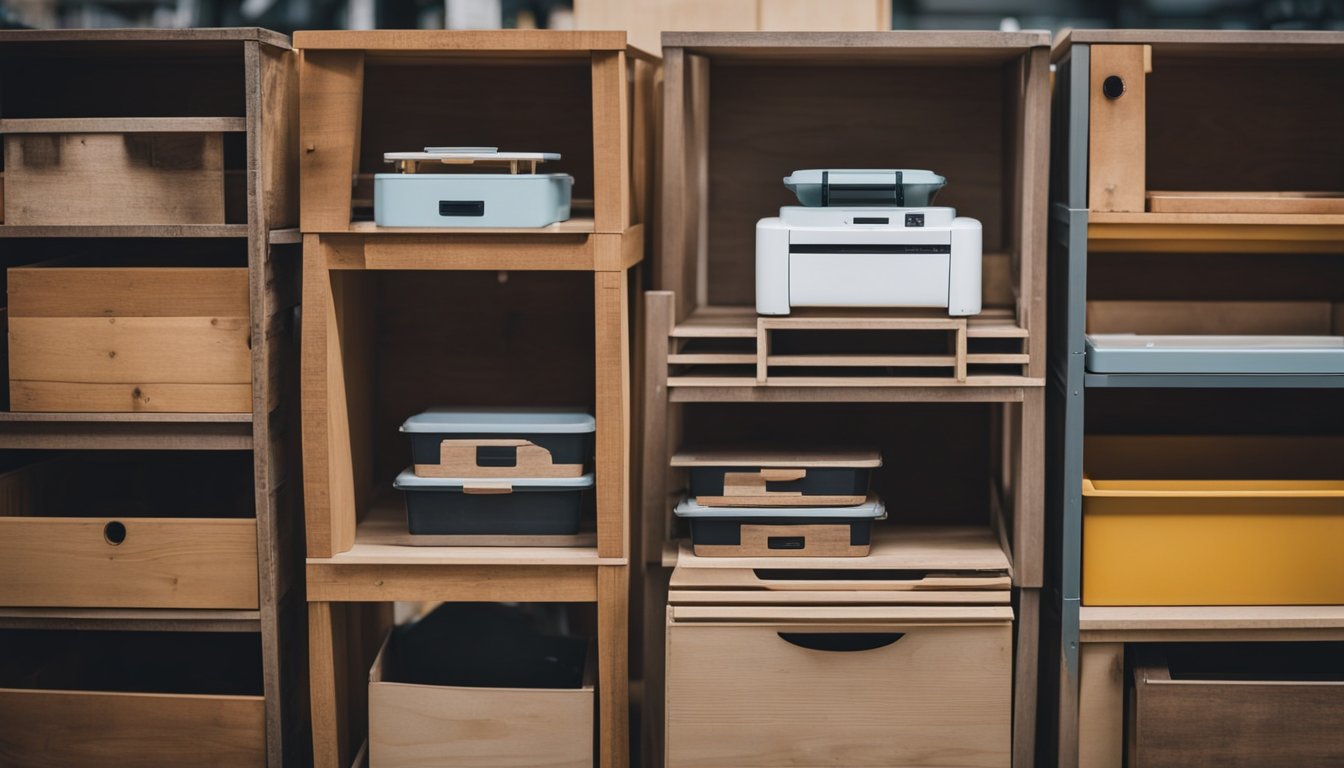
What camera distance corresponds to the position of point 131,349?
2.32 meters

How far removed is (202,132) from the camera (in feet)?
7.48

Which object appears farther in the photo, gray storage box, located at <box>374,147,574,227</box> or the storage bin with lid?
the storage bin with lid

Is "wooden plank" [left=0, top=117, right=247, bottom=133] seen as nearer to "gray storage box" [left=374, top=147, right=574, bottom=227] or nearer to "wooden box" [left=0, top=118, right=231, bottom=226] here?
"wooden box" [left=0, top=118, right=231, bottom=226]

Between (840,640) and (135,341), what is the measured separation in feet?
4.57

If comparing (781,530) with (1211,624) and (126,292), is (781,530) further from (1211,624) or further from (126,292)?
(126,292)

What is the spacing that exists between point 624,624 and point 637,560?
46 centimetres

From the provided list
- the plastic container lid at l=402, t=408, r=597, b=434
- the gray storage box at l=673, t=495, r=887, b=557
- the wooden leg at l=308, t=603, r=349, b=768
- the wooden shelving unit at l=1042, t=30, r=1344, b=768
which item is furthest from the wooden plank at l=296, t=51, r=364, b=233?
the wooden shelving unit at l=1042, t=30, r=1344, b=768

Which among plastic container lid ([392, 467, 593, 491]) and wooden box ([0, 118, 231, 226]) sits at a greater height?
wooden box ([0, 118, 231, 226])

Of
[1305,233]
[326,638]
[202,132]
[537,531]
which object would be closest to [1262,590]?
[1305,233]

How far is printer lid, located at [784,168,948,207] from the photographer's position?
227cm

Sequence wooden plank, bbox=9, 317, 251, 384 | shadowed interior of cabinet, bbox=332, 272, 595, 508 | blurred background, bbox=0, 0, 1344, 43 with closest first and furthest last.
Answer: wooden plank, bbox=9, 317, 251, 384, shadowed interior of cabinet, bbox=332, 272, 595, 508, blurred background, bbox=0, 0, 1344, 43

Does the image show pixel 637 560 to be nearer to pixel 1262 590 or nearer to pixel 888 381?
pixel 888 381

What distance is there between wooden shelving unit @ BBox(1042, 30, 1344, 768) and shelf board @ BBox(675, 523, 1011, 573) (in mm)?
129

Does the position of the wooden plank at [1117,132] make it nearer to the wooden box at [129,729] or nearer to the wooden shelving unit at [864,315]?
the wooden shelving unit at [864,315]
